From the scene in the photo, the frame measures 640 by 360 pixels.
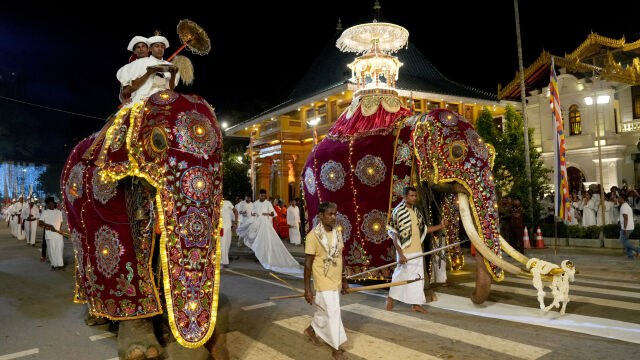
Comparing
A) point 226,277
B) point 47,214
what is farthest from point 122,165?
point 47,214

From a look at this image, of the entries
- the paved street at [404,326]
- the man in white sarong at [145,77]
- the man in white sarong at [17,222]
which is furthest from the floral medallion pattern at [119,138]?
the man in white sarong at [17,222]

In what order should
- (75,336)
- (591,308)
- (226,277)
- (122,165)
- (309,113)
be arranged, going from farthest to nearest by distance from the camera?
(309,113) < (226,277) < (591,308) < (75,336) < (122,165)

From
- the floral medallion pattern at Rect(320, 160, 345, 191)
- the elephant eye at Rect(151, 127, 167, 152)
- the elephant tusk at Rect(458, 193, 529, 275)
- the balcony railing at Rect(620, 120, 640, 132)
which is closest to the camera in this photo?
the elephant eye at Rect(151, 127, 167, 152)

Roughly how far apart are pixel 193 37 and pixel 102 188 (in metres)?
2.06

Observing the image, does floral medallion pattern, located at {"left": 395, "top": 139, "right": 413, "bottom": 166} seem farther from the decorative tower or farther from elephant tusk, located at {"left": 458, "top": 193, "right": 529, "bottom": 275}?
the decorative tower

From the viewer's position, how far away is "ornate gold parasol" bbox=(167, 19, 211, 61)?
17.5 feet

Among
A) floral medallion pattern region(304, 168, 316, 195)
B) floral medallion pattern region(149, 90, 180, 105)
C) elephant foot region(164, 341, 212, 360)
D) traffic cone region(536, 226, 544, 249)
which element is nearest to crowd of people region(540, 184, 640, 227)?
traffic cone region(536, 226, 544, 249)

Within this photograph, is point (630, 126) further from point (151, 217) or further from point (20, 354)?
point (20, 354)

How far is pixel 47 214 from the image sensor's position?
38.6 ft

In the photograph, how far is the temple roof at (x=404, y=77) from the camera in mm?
23078

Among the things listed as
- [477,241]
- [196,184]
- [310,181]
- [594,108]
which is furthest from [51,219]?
[594,108]

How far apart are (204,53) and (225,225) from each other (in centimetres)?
632

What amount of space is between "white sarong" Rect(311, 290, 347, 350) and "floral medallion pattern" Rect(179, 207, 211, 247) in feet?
4.40

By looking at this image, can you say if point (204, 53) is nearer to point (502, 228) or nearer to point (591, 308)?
point (591, 308)
